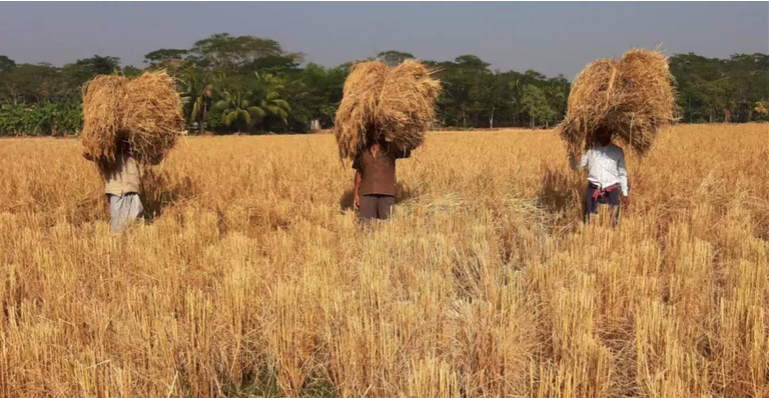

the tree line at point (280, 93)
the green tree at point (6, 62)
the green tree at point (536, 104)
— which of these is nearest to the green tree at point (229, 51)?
the tree line at point (280, 93)

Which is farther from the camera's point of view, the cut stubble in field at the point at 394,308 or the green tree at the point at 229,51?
the green tree at the point at 229,51

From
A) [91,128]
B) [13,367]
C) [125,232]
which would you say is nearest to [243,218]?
[125,232]

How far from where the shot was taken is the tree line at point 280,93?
133ft

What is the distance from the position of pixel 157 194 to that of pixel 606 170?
504 cm

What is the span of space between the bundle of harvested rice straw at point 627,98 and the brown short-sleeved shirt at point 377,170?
1667 millimetres

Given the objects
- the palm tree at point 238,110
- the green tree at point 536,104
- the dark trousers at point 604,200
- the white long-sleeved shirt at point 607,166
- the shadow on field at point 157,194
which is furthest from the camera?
the green tree at point 536,104

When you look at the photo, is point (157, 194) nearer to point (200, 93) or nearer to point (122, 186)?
point (122, 186)

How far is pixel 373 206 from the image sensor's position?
16.9 ft

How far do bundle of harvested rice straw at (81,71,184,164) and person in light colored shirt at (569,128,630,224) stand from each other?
396 cm

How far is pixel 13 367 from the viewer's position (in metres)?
2.24

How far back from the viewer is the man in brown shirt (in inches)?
201

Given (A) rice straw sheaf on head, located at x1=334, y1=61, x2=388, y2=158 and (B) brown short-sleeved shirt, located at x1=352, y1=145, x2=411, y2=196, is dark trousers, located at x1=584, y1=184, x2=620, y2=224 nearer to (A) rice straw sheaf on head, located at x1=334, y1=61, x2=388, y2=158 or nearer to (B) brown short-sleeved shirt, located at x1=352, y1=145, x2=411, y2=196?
(B) brown short-sleeved shirt, located at x1=352, y1=145, x2=411, y2=196

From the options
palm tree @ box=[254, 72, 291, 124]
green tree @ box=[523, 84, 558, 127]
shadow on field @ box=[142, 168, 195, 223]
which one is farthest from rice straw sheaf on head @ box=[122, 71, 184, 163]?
green tree @ box=[523, 84, 558, 127]

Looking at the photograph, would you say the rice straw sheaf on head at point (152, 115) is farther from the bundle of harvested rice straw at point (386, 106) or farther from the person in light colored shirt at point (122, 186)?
the bundle of harvested rice straw at point (386, 106)
